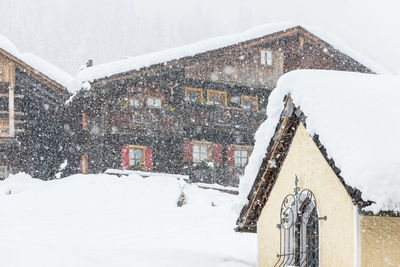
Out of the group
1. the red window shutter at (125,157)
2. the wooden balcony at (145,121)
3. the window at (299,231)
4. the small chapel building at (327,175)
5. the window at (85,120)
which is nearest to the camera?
the small chapel building at (327,175)

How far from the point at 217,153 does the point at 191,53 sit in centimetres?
419

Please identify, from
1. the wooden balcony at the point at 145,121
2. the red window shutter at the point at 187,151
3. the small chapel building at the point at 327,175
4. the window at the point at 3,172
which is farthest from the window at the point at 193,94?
the small chapel building at the point at 327,175

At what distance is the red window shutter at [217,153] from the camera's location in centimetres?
2427

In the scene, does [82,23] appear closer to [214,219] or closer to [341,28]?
[341,28]

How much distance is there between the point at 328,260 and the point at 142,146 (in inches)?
663

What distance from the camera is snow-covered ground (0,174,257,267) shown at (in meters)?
11.4

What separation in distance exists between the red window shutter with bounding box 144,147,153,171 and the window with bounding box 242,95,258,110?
179 inches

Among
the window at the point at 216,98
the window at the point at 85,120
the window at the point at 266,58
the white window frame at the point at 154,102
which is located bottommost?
the window at the point at 85,120

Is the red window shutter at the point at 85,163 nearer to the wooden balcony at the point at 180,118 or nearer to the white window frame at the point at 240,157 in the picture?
the wooden balcony at the point at 180,118

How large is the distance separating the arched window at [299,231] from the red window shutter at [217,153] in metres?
16.0

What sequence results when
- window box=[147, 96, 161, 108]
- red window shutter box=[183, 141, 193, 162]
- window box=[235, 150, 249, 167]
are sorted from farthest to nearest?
window box=[235, 150, 249, 167], window box=[147, 96, 161, 108], red window shutter box=[183, 141, 193, 162]

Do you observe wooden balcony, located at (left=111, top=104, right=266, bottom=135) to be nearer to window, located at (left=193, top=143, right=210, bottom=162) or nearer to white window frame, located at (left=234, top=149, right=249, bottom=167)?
window, located at (left=193, top=143, right=210, bottom=162)

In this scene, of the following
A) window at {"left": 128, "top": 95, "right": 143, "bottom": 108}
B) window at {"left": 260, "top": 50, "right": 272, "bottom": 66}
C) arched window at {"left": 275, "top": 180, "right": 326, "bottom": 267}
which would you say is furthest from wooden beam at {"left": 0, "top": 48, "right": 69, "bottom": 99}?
arched window at {"left": 275, "top": 180, "right": 326, "bottom": 267}

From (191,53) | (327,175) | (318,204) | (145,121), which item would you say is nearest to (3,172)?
(145,121)
